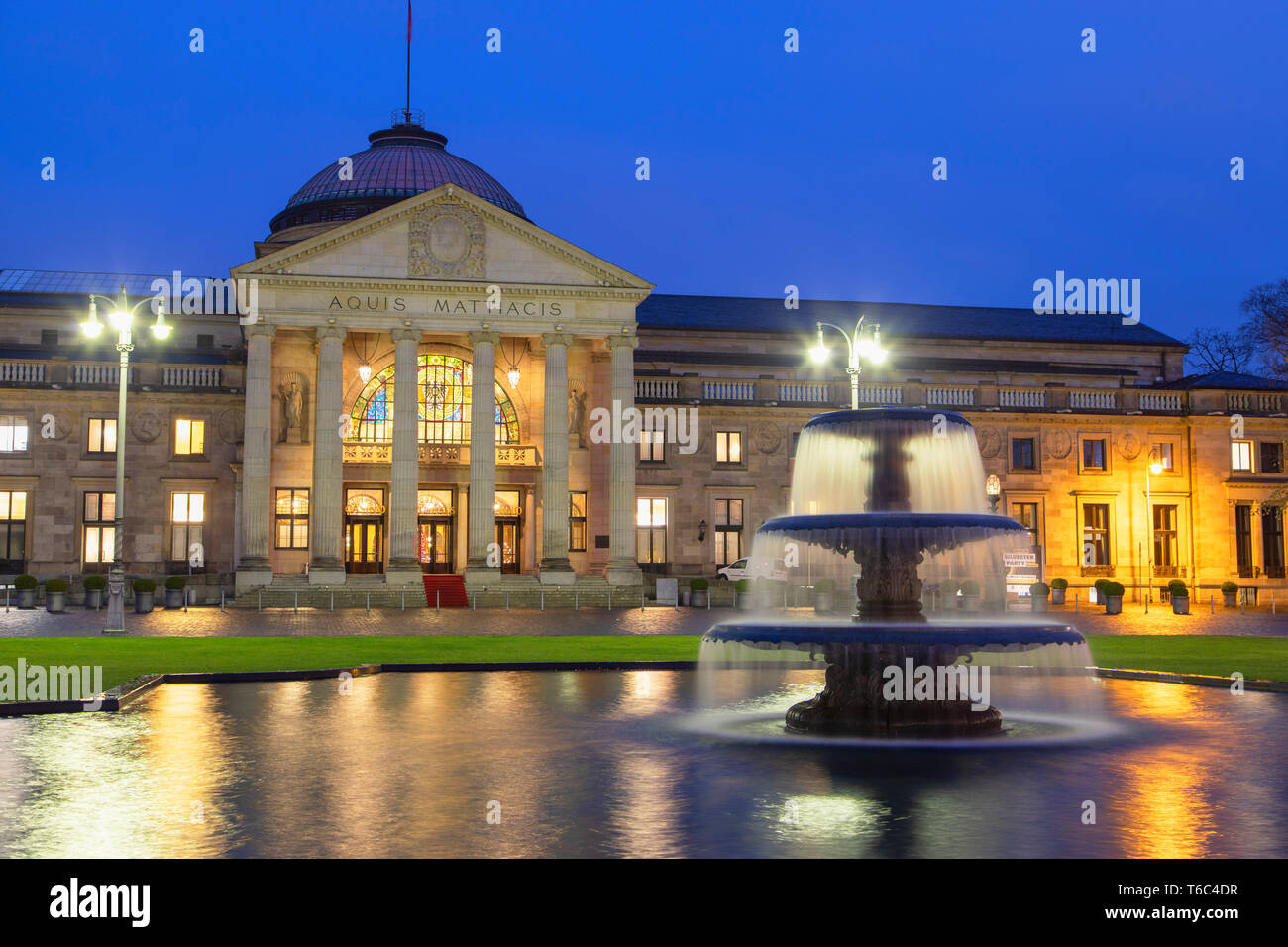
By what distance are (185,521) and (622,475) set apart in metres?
20.6

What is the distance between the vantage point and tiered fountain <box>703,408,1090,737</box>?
14.9 m

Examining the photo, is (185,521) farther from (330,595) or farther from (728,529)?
(728,529)

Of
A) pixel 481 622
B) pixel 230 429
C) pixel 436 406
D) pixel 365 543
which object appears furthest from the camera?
pixel 436 406

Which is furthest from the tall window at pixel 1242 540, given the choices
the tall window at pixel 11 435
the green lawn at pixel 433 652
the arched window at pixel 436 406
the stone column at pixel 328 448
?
the tall window at pixel 11 435

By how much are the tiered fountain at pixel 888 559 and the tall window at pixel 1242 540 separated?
5354 centimetres

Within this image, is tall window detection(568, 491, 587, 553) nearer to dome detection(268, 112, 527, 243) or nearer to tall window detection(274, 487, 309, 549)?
tall window detection(274, 487, 309, 549)

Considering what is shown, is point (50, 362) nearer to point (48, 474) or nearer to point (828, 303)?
point (48, 474)

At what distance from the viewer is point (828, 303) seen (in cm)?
8212

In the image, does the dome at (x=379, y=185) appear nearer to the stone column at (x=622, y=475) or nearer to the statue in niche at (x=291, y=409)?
the statue in niche at (x=291, y=409)

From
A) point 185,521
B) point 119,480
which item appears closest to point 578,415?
point 185,521

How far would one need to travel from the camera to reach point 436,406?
62969 mm

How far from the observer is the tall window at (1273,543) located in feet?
216
